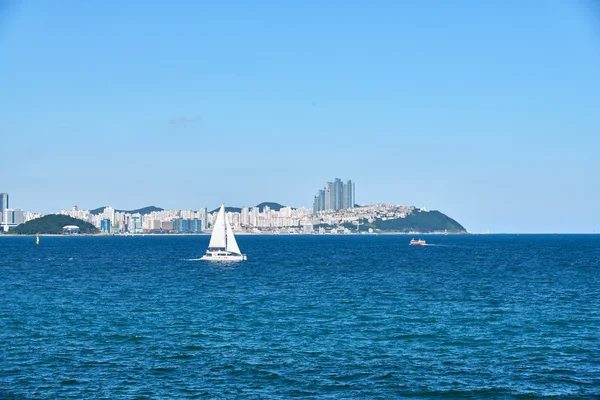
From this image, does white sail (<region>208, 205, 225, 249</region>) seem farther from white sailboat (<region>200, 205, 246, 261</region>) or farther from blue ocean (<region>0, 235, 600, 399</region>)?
blue ocean (<region>0, 235, 600, 399</region>)

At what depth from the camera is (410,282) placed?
77.1m

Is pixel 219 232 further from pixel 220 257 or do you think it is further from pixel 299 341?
pixel 299 341

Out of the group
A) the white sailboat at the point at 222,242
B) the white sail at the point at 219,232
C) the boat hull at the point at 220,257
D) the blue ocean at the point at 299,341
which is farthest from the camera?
the boat hull at the point at 220,257

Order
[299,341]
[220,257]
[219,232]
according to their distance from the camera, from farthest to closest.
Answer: [219,232] → [220,257] → [299,341]

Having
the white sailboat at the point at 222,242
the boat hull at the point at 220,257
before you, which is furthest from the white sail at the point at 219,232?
the boat hull at the point at 220,257

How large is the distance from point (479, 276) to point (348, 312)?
126ft

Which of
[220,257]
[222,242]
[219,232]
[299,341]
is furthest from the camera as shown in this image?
[222,242]

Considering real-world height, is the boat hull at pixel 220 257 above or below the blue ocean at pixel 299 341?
above

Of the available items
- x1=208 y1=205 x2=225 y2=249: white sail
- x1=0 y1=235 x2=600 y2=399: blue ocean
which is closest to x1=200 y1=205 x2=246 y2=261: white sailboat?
x1=208 y1=205 x2=225 y2=249: white sail

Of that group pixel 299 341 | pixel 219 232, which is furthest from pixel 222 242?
pixel 299 341

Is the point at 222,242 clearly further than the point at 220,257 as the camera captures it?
Yes

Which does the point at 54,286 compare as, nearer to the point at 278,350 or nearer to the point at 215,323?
the point at 215,323

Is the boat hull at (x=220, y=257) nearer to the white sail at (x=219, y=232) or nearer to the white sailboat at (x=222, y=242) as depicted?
the white sailboat at (x=222, y=242)

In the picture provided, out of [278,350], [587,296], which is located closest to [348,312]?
[278,350]
